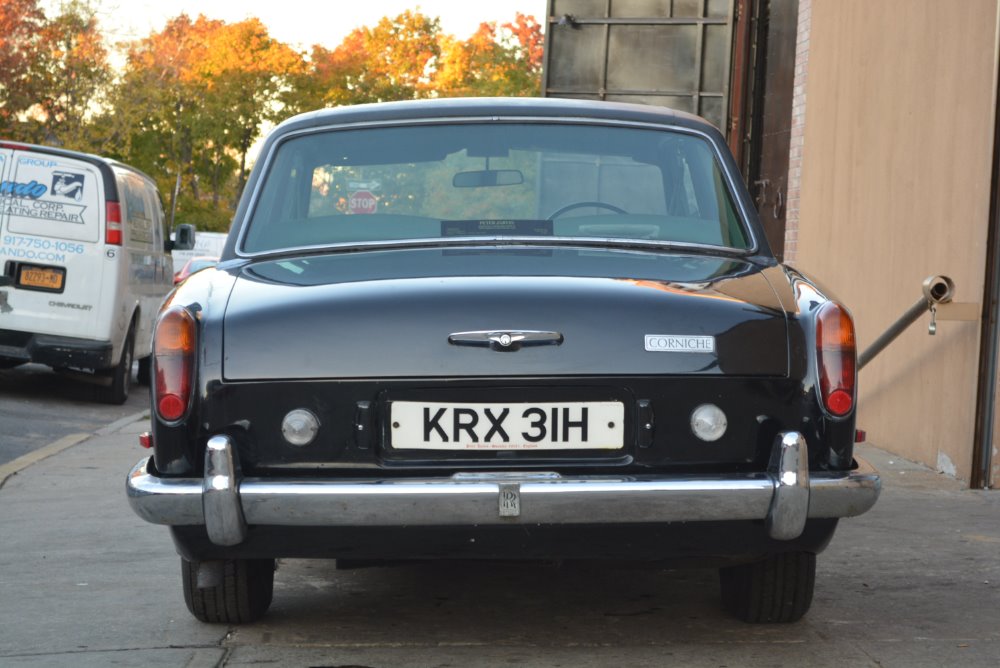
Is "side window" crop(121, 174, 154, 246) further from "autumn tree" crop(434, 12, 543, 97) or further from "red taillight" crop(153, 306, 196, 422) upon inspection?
"autumn tree" crop(434, 12, 543, 97)

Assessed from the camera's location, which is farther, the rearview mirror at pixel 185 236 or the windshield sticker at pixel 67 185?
the rearview mirror at pixel 185 236

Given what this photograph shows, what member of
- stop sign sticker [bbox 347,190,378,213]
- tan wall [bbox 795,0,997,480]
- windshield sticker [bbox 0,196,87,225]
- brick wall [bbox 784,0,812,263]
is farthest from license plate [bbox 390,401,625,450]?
windshield sticker [bbox 0,196,87,225]

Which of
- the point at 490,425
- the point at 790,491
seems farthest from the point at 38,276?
the point at 790,491

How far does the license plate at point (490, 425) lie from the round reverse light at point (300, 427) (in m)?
0.21

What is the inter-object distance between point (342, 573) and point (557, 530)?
6.12 ft

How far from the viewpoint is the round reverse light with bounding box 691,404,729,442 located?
4.06 m

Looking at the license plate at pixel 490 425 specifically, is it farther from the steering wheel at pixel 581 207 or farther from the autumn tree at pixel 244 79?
the autumn tree at pixel 244 79

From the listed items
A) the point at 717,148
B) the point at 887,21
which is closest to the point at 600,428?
the point at 717,148

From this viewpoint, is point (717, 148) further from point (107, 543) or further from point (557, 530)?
point (107, 543)

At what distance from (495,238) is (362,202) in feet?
1.56

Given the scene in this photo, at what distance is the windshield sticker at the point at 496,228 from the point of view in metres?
4.75

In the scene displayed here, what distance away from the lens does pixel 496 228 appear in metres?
4.79

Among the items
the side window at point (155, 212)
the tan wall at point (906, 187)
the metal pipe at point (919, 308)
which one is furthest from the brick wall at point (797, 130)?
the side window at point (155, 212)

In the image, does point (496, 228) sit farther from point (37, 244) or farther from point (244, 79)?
point (244, 79)
